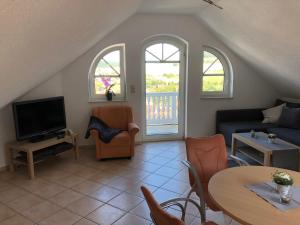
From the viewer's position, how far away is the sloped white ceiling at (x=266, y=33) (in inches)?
120

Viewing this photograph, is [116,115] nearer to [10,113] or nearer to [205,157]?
[10,113]

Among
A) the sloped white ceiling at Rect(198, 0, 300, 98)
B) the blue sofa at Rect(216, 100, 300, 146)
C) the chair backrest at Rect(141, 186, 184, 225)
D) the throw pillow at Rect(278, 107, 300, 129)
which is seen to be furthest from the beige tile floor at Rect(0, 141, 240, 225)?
the sloped white ceiling at Rect(198, 0, 300, 98)

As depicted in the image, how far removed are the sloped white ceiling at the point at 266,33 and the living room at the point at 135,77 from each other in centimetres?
2

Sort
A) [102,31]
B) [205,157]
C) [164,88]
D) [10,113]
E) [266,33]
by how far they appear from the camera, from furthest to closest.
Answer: [164,88] < [10,113] < [102,31] < [266,33] < [205,157]

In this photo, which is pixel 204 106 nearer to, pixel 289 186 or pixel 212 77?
pixel 212 77

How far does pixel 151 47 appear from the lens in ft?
17.0

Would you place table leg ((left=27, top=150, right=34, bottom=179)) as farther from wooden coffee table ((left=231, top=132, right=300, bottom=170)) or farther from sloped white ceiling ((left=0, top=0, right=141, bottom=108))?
wooden coffee table ((left=231, top=132, right=300, bottom=170))

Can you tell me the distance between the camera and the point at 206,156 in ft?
8.38

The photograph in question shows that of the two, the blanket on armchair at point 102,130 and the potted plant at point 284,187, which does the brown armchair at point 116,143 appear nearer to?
the blanket on armchair at point 102,130

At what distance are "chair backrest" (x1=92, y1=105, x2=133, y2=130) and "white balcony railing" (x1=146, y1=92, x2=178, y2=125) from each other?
0.71 metres

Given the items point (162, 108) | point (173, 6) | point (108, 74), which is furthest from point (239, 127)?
point (108, 74)

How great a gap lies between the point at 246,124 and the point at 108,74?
2815 mm

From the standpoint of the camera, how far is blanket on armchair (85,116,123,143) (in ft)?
13.9

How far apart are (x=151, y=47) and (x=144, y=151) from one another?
79.4 inches
